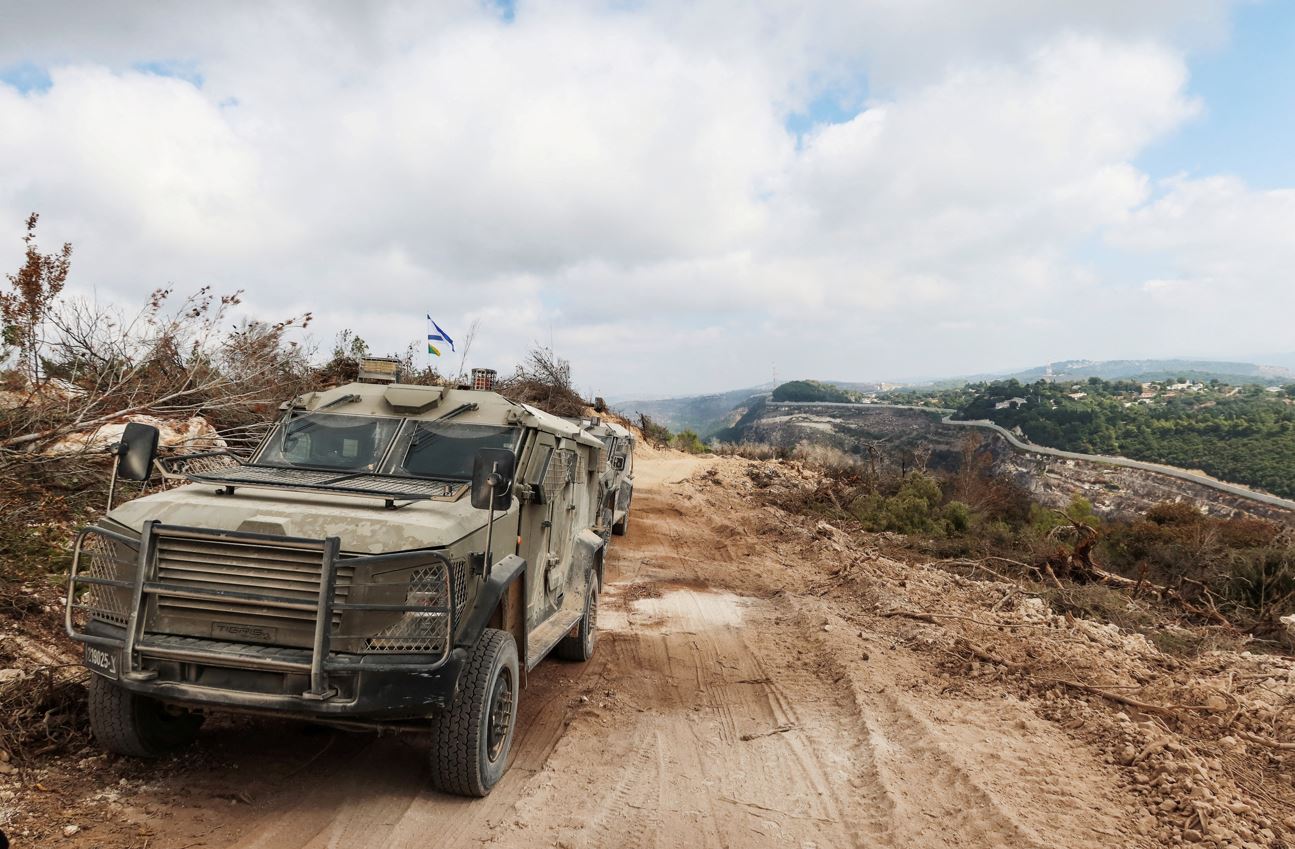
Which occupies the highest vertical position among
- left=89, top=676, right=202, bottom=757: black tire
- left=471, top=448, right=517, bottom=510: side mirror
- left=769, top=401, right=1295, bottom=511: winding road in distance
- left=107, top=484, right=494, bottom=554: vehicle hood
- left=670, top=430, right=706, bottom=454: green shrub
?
left=471, top=448, right=517, bottom=510: side mirror

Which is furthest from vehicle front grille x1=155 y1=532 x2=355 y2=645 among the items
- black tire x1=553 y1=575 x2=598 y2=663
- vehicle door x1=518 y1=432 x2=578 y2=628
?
black tire x1=553 y1=575 x2=598 y2=663

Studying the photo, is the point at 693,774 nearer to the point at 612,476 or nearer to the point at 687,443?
the point at 612,476

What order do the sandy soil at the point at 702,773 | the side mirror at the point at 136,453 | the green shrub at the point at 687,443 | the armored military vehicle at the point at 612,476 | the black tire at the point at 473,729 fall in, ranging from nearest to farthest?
the sandy soil at the point at 702,773
the black tire at the point at 473,729
the side mirror at the point at 136,453
the armored military vehicle at the point at 612,476
the green shrub at the point at 687,443

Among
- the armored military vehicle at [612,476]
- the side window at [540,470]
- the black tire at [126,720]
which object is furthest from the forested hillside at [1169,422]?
the black tire at [126,720]

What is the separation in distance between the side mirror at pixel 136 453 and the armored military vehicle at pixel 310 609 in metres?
0.01

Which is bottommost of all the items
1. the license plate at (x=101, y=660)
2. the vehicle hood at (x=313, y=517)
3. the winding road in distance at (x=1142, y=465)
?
the winding road in distance at (x=1142, y=465)

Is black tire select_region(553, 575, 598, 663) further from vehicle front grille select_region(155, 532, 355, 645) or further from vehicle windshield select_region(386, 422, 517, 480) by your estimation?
vehicle front grille select_region(155, 532, 355, 645)

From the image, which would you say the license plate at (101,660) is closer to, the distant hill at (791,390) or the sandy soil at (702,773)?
the sandy soil at (702,773)

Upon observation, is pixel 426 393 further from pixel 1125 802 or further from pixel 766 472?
pixel 766 472

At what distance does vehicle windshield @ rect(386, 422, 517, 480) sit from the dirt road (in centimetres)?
172

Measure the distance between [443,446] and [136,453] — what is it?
1.79m

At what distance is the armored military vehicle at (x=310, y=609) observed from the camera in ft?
12.6

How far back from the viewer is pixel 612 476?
10422 mm

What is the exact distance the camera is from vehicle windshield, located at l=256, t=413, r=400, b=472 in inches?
216
